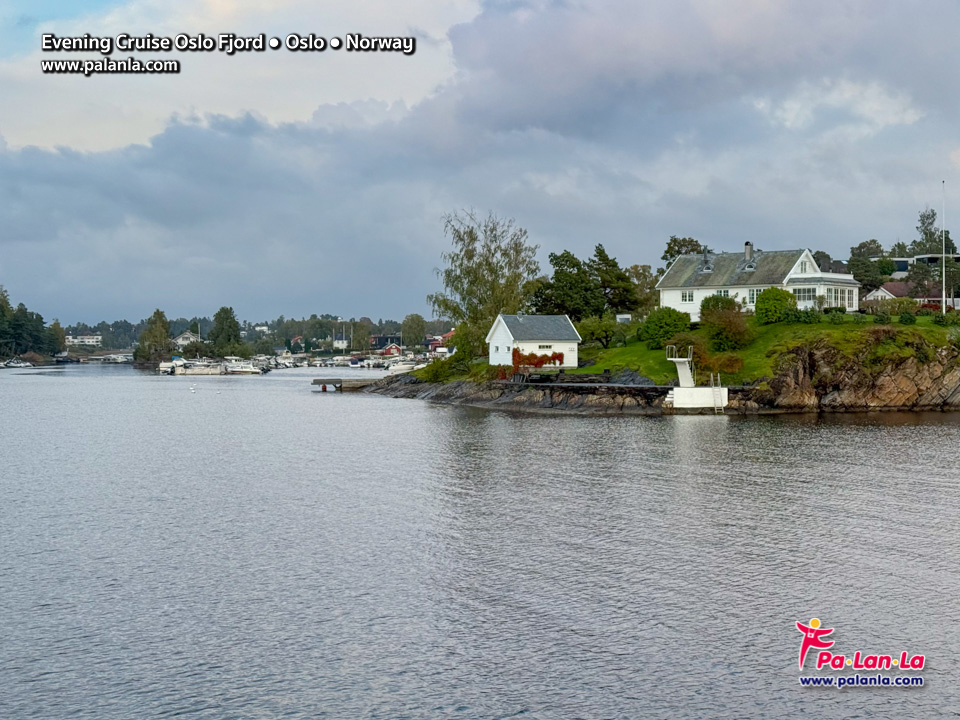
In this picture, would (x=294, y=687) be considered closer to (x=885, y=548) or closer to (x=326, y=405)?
(x=885, y=548)

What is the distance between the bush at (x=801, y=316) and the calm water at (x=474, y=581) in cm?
3338

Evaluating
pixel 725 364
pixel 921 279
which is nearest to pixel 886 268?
pixel 921 279

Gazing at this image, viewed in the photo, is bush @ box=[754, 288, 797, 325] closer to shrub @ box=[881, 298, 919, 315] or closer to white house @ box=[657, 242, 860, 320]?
white house @ box=[657, 242, 860, 320]

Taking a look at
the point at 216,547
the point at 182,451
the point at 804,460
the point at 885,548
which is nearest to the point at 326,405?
the point at 182,451

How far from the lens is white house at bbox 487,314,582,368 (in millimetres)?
91250

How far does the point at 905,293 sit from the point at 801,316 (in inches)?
2236

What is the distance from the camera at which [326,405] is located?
301 feet

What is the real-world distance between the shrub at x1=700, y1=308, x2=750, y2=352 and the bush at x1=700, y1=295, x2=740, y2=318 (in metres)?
4.95

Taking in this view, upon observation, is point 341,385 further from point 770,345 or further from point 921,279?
point 921,279

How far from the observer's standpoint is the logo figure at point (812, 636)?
20906 mm

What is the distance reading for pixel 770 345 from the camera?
80.4 metres

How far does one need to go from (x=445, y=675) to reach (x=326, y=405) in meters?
73.7

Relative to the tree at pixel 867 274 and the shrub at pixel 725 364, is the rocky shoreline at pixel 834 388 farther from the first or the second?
the tree at pixel 867 274

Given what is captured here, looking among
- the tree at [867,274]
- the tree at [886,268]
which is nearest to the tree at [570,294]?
the tree at [867,274]
